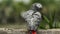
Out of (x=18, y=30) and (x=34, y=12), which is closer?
(x=34, y=12)

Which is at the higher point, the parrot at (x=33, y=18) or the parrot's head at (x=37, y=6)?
the parrot's head at (x=37, y=6)

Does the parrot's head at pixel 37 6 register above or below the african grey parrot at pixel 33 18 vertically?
above

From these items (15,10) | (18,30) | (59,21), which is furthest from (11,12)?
(18,30)

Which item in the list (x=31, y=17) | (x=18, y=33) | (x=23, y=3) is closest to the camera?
(x=31, y=17)

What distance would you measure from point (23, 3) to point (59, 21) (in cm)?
190

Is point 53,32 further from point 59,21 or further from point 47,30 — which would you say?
point 59,21

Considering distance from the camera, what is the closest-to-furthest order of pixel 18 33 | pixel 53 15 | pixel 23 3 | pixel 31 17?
pixel 31 17, pixel 18 33, pixel 53 15, pixel 23 3

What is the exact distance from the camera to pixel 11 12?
4.61 m

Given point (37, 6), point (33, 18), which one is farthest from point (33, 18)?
point (37, 6)

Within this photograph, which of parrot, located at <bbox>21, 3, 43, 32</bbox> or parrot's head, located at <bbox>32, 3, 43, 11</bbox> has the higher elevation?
parrot's head, located at <bbox>32, 3, 43, 11</bbox>

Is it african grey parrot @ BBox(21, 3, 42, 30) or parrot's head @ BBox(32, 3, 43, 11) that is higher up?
parrot's head @ BBox(32, 3, 43, 11)

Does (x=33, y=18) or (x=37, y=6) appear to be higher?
(x=37, y=6)

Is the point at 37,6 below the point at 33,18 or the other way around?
the other way around

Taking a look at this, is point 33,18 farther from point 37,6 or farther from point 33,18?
point 37,6
